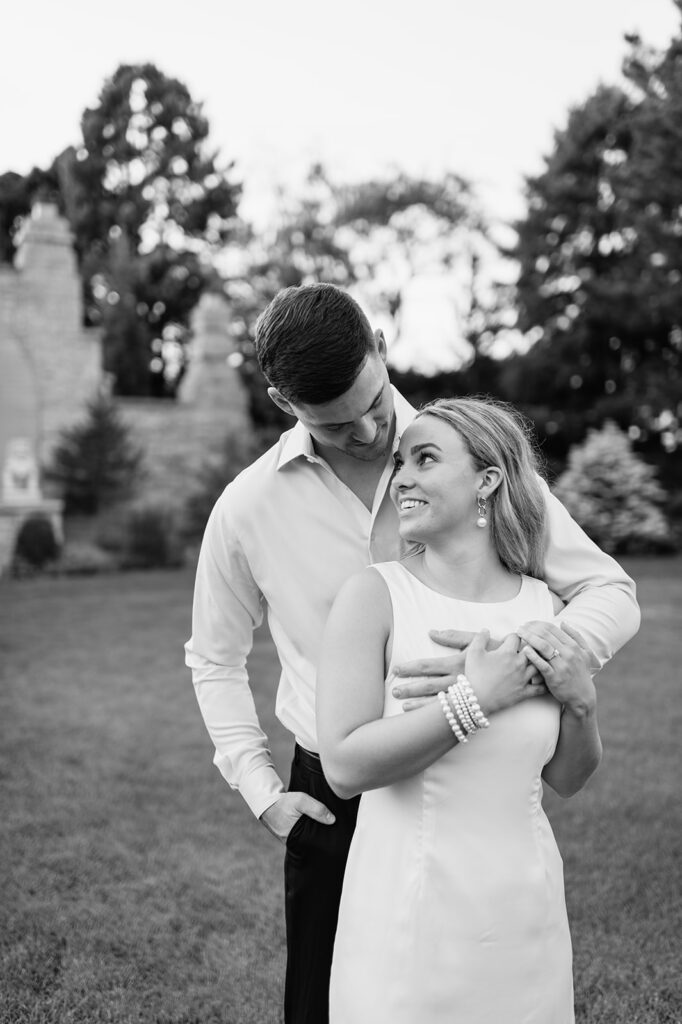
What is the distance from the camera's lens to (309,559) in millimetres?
2219

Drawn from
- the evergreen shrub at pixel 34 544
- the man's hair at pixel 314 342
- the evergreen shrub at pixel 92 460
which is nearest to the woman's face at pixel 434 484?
the man's hair at pixel 314 342

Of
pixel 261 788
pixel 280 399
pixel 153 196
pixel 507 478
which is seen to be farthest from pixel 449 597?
pixel 153 196

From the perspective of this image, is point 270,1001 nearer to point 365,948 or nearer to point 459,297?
point 365,948

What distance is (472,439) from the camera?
194 cm

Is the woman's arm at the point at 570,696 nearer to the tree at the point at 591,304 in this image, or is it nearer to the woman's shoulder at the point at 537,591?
the woman's shoulder at the point at 537,591

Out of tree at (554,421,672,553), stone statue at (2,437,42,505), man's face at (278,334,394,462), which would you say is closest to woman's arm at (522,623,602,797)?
man's face at (278,334,394,462)

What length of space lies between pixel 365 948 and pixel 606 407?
21.4 m

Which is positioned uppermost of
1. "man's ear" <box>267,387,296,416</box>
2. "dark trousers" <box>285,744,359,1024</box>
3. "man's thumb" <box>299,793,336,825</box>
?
"man's ear" <box>267,387,296,416</box>

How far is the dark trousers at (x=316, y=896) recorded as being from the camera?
2166 mm

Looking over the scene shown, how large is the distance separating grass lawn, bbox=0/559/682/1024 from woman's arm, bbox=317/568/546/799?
212cm

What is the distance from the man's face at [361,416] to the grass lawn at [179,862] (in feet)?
7.57

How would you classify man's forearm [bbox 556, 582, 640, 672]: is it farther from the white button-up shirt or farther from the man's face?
the man's face

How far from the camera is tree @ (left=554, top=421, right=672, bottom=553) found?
18.2m

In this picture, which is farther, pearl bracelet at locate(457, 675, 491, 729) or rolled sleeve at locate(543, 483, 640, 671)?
rolled sleeve at locate(543, 483, 640, 671)
